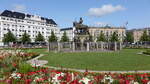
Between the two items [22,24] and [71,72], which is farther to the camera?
[22,24]

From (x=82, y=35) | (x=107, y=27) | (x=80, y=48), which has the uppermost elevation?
(x=107, y=27)

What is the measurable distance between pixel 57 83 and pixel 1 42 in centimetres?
7971

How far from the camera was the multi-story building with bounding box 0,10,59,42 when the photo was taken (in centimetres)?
8147

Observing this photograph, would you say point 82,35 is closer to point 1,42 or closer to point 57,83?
point 57,83

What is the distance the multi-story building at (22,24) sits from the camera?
3208 inches

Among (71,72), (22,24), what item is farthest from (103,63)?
(22,24)

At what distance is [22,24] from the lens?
90.4 metres

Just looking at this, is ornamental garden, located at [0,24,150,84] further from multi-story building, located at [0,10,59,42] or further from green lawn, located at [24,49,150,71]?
multi-story building, located at [0,10,59,42]

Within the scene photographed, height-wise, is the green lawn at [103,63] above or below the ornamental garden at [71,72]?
below

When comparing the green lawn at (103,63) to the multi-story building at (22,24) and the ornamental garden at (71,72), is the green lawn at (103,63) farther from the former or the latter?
the multi-story building at (22,24)

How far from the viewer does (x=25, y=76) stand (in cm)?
700

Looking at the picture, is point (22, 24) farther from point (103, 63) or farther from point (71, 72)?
point (71, 72)

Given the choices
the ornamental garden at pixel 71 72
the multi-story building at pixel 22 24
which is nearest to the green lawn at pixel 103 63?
the ornamental garden at pixel 71 72

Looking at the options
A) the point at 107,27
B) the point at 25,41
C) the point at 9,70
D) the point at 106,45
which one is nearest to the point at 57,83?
the point at 9,70
